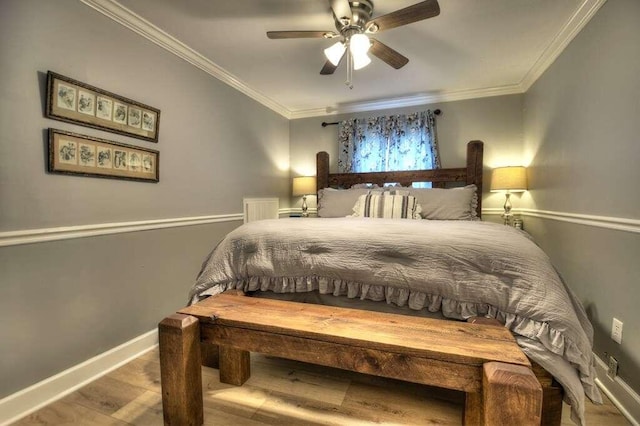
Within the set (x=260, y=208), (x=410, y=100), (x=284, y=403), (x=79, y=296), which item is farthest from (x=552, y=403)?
(x=410, y=100)

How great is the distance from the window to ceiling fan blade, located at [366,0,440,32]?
1822mm

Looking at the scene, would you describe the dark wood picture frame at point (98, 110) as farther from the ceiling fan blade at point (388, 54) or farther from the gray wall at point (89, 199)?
the ceiling fan blade at point (388, 54)

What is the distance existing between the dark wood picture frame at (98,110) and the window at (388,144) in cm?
229

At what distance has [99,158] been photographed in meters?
1.72

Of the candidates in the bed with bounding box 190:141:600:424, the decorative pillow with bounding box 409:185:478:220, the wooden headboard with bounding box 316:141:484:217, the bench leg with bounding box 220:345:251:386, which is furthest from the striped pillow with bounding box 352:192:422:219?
the bench leg with bounding box 220:345:251:386

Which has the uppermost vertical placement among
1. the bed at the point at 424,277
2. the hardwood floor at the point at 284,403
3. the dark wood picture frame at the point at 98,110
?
the dark wood picture frame at the point at 98,110

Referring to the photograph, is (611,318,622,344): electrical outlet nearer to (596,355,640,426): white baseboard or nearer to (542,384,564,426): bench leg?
(596,355,640,426): white baseboard

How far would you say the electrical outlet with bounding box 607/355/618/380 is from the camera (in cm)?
144

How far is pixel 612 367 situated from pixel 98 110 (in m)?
→ 3.18

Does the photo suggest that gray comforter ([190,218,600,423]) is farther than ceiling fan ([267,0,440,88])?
No

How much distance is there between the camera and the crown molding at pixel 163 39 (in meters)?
1.75

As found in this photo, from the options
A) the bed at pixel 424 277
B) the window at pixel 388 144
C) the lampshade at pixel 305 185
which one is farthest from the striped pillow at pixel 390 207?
the lampshade at pixel 305 185

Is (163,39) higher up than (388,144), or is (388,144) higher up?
(163,39)

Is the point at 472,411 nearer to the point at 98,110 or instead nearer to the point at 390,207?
the point at 390,207
